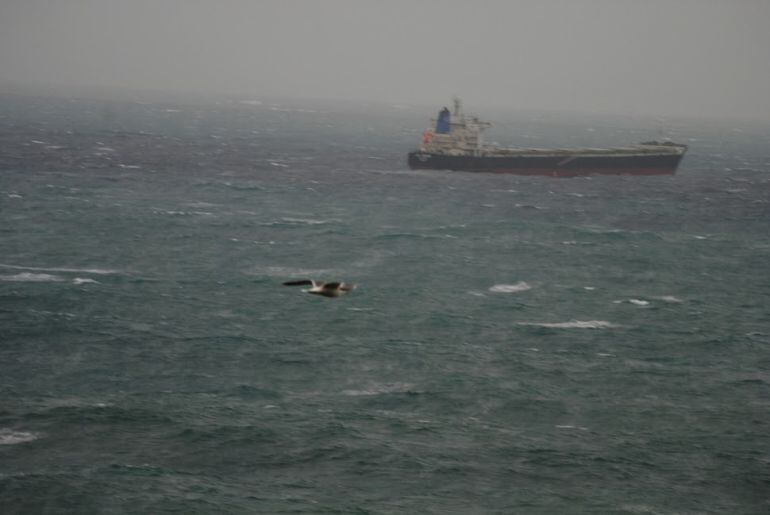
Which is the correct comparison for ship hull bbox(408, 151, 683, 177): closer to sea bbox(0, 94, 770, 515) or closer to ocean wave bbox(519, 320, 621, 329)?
sea bbox(0, 94, 770, 515)

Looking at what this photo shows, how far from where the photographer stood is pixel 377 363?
6419cm

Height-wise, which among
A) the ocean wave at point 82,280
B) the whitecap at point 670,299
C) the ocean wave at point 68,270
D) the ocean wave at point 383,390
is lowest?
the ocean wave at point 383,390

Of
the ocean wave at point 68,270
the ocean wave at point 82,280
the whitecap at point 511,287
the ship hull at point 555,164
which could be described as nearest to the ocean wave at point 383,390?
the whitecap at point 511,287

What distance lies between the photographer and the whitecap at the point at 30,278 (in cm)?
8050

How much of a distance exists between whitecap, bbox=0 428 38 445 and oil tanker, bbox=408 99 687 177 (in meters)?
124

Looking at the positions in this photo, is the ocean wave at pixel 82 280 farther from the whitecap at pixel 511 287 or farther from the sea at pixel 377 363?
the whitecap at pixel 511 287

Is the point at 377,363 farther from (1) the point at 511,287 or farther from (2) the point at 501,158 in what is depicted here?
(2) the point at 501,158

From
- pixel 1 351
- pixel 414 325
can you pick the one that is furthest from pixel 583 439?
pixel 1 351

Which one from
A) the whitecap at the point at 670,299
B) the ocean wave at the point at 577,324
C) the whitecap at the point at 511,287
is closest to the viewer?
the ocean wave at the point at 577,324

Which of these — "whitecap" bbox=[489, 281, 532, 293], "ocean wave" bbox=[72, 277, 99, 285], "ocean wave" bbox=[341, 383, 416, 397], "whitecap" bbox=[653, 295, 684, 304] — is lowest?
"ocean wave" bbox=[341, 383, 416, 397]

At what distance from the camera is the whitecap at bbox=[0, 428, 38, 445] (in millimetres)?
50344

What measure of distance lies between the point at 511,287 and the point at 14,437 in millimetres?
47267

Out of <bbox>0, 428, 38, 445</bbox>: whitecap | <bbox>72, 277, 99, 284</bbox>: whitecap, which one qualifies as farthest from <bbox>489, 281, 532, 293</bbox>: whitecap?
<bbox>0, 428, 38, 445</bbox>: whitecap

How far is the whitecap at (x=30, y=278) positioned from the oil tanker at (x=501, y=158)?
95.8 metres
